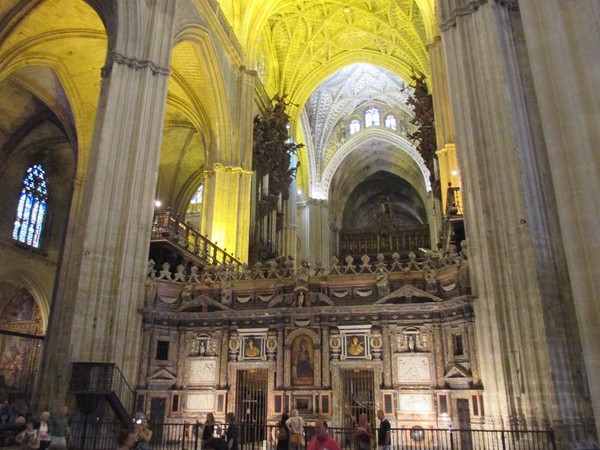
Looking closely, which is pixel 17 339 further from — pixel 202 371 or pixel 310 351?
pixel 310 351

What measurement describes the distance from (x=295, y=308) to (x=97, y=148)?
648 cm

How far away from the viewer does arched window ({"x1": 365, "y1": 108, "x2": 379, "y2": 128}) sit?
36.5 m

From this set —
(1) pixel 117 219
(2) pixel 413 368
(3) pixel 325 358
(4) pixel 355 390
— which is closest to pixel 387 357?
(2) pixel 413 368

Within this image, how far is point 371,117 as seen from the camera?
3669 cm

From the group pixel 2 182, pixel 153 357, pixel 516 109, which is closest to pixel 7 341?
pixel 2 182

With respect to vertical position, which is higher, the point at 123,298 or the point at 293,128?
the point at 293,128

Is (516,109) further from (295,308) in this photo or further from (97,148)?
(97,148)

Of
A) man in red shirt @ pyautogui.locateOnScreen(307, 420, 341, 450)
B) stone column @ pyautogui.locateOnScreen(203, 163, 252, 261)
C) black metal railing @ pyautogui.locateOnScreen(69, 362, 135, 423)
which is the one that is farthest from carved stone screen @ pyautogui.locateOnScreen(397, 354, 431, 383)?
stone column @ pyautogui.locateOnScreen(203, 163, 252, 261)

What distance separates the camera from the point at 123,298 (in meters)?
12.0

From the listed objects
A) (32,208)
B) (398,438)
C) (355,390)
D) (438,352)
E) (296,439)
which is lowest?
(398,438)

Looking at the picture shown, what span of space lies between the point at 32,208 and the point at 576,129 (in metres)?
24.2

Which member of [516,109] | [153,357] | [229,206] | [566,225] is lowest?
[153,357]

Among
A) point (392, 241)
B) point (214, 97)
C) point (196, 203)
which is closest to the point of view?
point (214, 97)

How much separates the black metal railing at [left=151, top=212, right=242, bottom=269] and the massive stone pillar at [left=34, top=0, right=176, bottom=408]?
Result: 82.8 inches
